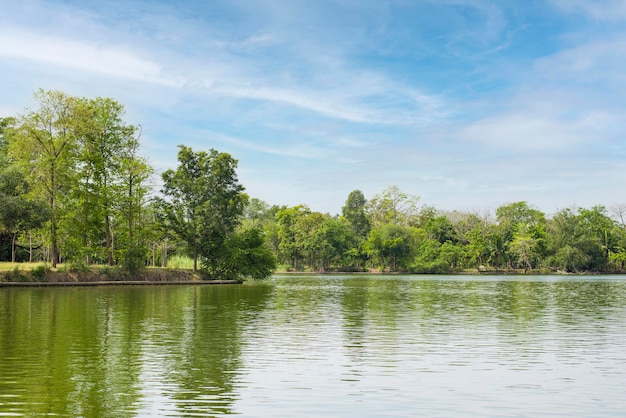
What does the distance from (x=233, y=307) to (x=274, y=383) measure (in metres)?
18.9

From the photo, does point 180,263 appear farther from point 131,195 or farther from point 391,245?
point 391,245

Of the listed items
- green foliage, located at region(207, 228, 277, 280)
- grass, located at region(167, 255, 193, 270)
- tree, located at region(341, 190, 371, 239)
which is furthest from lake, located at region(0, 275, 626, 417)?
tree, located at region(341, 190, 371, 239)

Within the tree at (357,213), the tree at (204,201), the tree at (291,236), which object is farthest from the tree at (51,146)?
the tree at (357,213)

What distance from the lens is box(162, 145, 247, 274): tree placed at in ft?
214

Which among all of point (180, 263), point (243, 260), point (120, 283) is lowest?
point (120, 283)

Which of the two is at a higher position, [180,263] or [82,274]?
[180,263]

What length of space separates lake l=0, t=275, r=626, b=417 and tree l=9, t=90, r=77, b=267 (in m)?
31.1

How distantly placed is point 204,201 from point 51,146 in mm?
16821

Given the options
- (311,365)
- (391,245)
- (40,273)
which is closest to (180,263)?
(40,273)

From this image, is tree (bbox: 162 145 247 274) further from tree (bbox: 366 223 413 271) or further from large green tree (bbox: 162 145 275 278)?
tree (bbox: 366 223 413 271)

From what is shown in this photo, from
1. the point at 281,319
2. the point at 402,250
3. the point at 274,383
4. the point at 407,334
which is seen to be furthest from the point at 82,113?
the point at 402,250

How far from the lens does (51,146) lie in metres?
55.4

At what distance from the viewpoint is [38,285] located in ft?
158

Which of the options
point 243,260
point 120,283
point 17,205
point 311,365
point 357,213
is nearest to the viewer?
point 311,365
